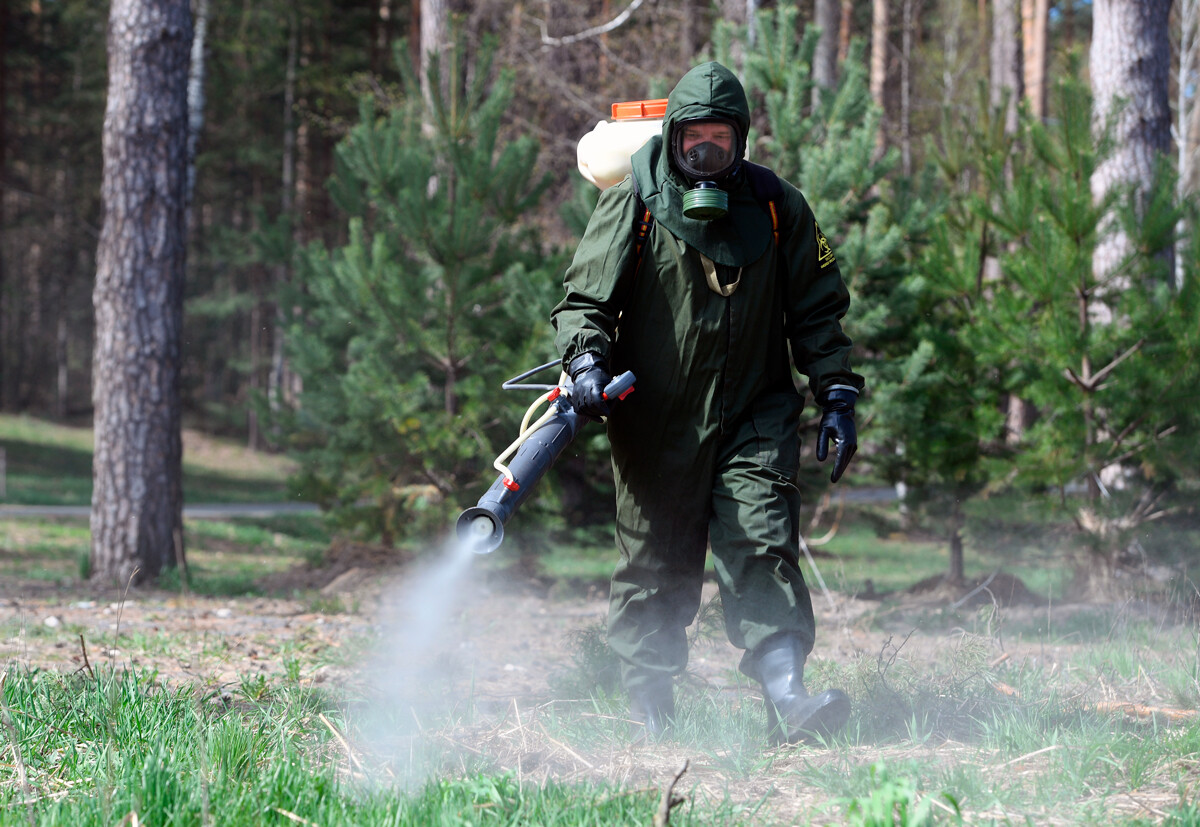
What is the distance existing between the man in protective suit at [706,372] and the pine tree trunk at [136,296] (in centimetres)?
487

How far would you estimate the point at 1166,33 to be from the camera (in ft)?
23.4

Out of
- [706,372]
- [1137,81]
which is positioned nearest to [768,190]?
[706,372]

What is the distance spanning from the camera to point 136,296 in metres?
7.17

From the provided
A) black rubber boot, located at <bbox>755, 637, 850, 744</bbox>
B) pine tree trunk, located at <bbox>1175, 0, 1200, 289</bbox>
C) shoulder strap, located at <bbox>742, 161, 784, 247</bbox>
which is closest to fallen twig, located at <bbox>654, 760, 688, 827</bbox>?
black rubber boot, located at <bbox>755, 637, 850, 744</bbox>

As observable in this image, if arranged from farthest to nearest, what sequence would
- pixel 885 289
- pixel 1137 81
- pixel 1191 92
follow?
1. pixel 1191 92
2. pixel 885 289
3. pixel 1137 81

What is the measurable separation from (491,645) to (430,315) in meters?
3.32

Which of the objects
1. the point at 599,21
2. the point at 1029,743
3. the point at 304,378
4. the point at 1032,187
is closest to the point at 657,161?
the point at 1029,743

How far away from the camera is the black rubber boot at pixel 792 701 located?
2.93m

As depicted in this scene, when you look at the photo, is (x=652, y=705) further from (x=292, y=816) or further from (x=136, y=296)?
(x=136, y=296)

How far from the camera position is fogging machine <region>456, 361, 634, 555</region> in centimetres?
286

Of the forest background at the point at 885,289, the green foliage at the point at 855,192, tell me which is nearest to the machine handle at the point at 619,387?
the forest background at the point at 885,289

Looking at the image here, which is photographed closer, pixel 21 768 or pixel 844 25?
pixel 21 768

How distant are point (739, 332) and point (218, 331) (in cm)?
3222

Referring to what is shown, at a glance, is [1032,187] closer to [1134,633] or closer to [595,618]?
[1134,633]
